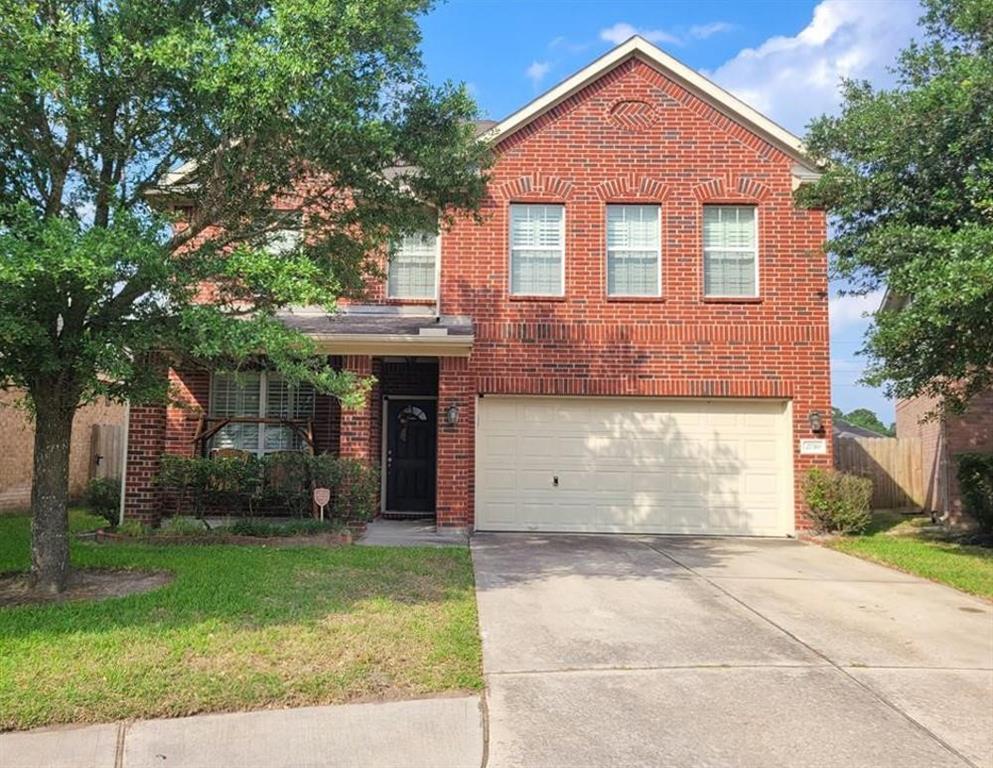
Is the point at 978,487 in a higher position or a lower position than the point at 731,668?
higher

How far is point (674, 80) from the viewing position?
1269 centimetres

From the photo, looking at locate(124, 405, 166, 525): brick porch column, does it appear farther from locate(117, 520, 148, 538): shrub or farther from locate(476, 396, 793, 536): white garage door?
locate(476, 396, 793, 536): white garage door

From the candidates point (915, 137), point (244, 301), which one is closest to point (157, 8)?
point (244, 301)

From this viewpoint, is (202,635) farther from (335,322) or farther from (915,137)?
(915,137)

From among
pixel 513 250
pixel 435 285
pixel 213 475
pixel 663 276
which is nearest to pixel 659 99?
pixel 663 276

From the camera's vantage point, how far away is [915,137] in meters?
9.80

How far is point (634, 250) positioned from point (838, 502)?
4904 mm

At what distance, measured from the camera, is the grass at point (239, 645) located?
4.40 meters

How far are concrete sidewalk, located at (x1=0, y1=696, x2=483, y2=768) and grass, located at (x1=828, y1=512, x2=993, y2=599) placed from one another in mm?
6288

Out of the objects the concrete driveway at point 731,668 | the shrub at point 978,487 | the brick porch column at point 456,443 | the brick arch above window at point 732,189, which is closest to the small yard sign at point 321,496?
the brick porch column at point 456,443

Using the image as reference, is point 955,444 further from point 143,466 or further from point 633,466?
point 143,466

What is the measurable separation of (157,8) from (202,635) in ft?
15.8

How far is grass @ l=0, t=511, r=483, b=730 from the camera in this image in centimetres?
440

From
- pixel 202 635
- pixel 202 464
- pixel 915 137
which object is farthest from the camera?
pixel 202 464
